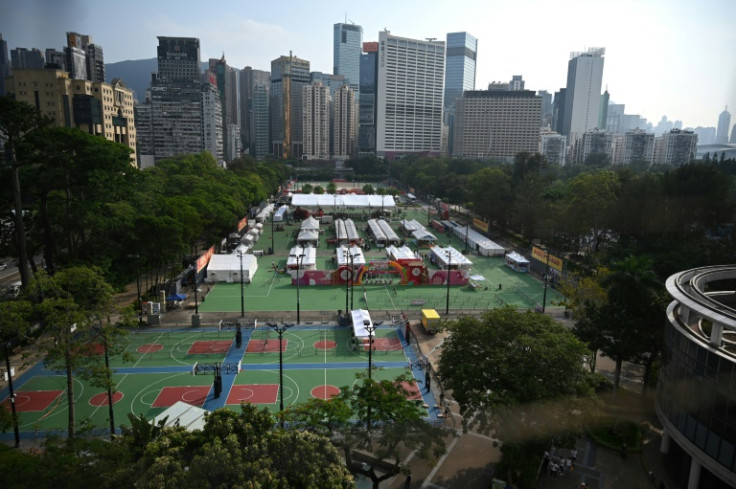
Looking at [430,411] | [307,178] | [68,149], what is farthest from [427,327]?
[307,178]

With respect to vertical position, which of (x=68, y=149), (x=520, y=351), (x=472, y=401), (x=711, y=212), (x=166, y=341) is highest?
(x=68, y=149)

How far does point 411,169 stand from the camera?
13038 centimetres

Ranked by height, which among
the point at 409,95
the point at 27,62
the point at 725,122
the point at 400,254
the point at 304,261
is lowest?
the point at 304,261

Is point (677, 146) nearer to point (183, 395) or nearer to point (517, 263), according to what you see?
point (517, 263)

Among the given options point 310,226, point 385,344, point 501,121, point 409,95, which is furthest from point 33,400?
point 409,95

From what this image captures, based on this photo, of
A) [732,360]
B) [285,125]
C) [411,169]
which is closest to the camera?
[732,360]

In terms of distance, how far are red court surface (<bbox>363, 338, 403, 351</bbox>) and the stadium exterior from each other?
15.0 m

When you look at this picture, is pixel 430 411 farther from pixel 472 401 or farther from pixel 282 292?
pixel 282 292

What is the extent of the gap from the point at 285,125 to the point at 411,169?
8539 centimetres

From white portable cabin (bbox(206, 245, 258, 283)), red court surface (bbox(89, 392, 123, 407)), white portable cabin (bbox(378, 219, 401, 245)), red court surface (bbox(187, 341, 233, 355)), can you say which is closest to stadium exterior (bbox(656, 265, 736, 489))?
red court surface (bbox(187, 341, 233, 355))

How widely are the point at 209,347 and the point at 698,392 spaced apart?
25173mm

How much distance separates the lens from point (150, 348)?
3080 cm

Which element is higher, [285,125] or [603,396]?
[285,125]

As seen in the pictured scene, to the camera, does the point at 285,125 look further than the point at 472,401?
Yes
